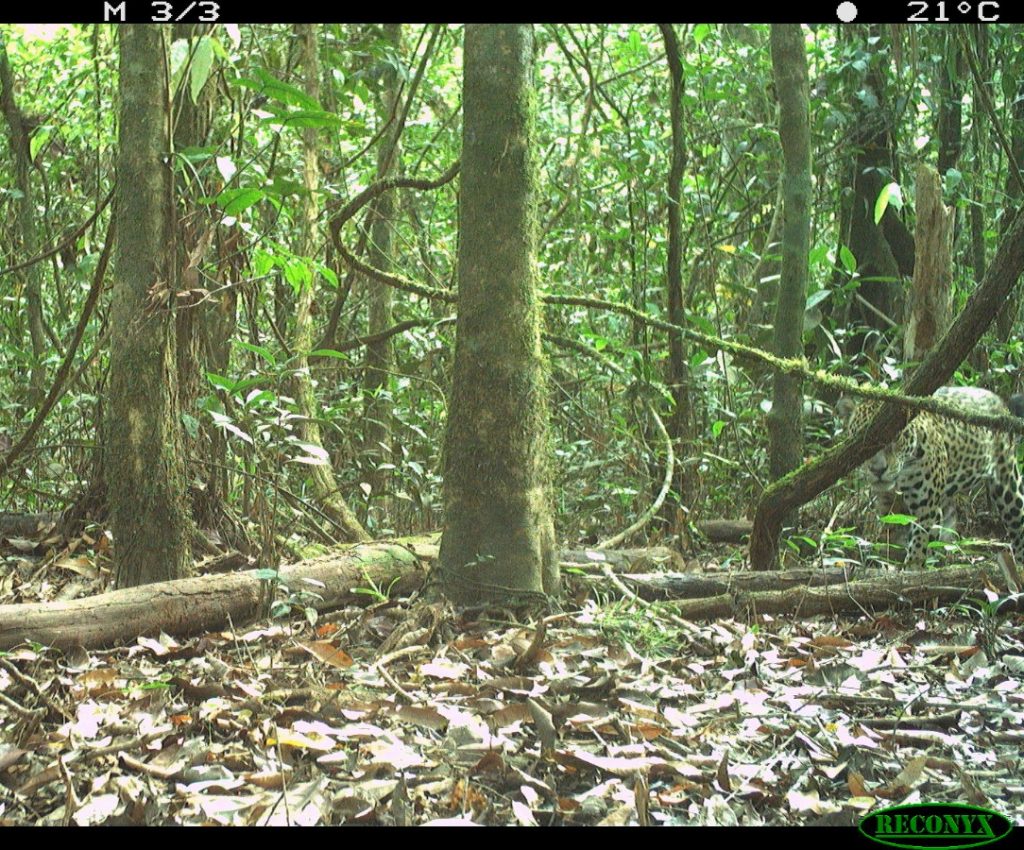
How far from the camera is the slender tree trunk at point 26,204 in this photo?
22.4ft

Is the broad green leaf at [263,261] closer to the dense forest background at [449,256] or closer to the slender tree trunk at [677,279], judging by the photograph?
the dense forest background at [449,256]

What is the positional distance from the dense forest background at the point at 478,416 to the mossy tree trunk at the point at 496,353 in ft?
0.05

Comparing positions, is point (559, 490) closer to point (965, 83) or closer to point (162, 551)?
point (162, 551)

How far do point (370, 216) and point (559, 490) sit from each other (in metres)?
2.17

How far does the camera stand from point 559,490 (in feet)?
22.8

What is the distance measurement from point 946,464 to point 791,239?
225cm

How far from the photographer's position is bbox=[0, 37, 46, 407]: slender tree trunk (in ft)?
22.4

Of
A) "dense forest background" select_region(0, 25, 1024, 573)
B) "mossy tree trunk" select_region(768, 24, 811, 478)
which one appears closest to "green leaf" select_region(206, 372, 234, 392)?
"dense forest background" select_region(0, 25, 1024, 573)

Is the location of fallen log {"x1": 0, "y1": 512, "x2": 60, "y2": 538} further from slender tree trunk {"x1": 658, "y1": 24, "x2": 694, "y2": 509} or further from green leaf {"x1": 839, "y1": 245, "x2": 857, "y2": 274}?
green leaf {"x1": 839, "y1": 245, "x2": 857, "y2": 274}

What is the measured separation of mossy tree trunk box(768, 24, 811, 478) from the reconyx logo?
397cm

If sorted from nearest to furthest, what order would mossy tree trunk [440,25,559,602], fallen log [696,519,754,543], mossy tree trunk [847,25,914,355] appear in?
mossy tree trunk [440,25,559,602], fallen log [696,519,754,543], mossy tree trunk [847,25,914,355]

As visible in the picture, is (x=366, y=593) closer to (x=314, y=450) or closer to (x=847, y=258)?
(x=314, y=450)
